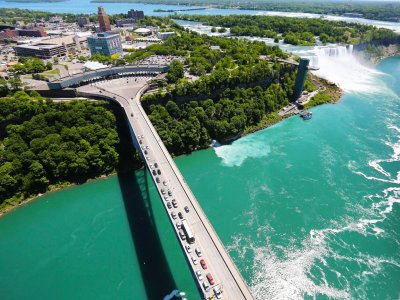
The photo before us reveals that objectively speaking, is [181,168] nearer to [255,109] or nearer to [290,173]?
[290,173]

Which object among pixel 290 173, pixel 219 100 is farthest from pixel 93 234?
pixel 219 100

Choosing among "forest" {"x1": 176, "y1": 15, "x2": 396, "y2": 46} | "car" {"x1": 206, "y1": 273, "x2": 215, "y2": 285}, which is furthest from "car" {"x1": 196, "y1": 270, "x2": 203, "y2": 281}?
"forest" {"x1": 176, "y1": 15, "x2": 396, "y2": 46}

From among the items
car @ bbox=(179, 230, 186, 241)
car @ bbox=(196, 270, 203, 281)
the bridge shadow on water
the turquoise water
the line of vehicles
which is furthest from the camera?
the turquoise water

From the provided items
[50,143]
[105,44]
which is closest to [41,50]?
[105,44]

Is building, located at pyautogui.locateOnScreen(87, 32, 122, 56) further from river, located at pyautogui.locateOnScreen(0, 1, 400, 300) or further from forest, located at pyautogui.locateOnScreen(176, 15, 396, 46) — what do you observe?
forest, located at pyautogui.locateOnScreen(176, 15, 396, 46)

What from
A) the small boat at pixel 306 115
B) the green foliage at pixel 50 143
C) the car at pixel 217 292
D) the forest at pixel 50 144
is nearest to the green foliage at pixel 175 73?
the forest at pixel 50 144
